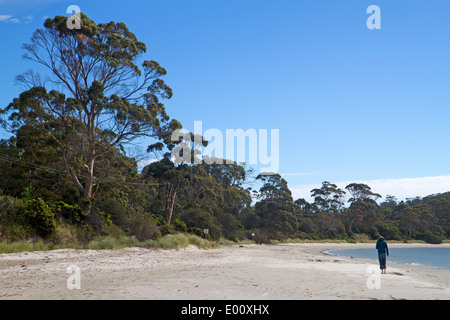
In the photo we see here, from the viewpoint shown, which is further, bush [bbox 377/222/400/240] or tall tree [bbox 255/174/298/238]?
bush [bbox 377/222/400/240]

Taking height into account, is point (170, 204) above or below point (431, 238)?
above

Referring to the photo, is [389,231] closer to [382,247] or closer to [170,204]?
[170,204]

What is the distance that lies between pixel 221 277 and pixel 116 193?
20.4m

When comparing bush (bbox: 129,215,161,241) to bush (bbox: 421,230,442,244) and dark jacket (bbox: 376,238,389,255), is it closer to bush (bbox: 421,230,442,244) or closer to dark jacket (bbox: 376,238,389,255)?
dark jacket (bbox: 376,238,389,255)

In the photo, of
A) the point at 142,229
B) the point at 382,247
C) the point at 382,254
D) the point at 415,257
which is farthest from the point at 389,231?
the point at 382,254

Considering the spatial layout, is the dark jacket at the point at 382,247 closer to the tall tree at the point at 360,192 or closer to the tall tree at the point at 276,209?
the tall tree at the point at 276,209

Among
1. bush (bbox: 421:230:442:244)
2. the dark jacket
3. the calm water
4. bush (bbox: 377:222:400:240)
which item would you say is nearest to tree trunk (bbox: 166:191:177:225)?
the calm water

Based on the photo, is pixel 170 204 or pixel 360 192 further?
pixel 360 192

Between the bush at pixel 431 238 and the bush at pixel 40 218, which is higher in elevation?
the bush at pixel 40 218

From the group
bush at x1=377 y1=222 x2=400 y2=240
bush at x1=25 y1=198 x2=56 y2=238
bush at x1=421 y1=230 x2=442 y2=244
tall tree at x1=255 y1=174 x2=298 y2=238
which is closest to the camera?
bush at x1=25 y1=198 x2=56 y2=238

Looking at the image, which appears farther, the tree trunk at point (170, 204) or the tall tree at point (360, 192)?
the tall tree at point (360, 192)

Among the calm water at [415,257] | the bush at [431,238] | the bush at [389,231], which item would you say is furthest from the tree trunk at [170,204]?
the bush at [431,238]

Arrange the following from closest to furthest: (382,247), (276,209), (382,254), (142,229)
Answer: (382,254), (382,247), (142,229), (276,209)

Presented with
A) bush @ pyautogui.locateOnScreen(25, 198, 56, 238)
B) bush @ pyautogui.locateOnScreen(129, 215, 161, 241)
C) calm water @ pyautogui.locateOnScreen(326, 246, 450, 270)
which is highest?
bush @ pyautogui.locateOnScreen(25, 198, 56, 238)
